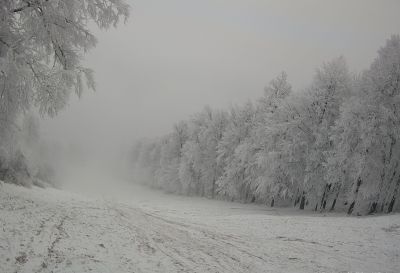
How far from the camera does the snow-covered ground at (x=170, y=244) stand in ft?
27.8

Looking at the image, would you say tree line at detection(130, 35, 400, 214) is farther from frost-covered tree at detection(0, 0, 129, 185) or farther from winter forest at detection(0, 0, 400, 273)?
frost-covered tree at detection(0, 0, 129, 185)

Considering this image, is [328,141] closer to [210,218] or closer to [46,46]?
[210,218]

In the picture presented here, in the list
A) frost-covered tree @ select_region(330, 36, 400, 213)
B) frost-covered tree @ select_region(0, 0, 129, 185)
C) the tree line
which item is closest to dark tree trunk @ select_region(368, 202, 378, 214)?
frost-covered tree @ select_region(330, 36, 400, 213)

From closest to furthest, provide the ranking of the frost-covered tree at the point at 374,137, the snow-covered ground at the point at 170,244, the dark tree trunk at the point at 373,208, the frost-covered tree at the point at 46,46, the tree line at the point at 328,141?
the snow-covered ground at the point at 170,244
the frost-covered tree at the point at 46,46
the frost-covered tree at the point at 374,137
the tree line at the point at 328,141
the dark tree trunk at the point at 373,208

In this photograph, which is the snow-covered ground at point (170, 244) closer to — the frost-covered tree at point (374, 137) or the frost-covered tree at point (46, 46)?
the frost-covered tree at point (46, 46)

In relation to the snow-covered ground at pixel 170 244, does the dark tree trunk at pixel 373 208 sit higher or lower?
higher

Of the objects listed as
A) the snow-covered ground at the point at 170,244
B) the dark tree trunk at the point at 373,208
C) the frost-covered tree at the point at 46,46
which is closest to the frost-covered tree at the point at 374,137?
the dark tree trunk at the point at 373,208

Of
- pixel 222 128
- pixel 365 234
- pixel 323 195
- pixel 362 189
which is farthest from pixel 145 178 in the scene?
pixel 365 234

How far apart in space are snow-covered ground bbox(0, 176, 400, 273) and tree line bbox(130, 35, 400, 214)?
967 centimetres

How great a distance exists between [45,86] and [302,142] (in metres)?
25.9

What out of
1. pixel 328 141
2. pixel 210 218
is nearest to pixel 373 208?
pixel 328 141

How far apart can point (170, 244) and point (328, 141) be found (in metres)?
23.5

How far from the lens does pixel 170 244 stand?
11719 millimetres

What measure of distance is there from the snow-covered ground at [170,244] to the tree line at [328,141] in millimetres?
9665
